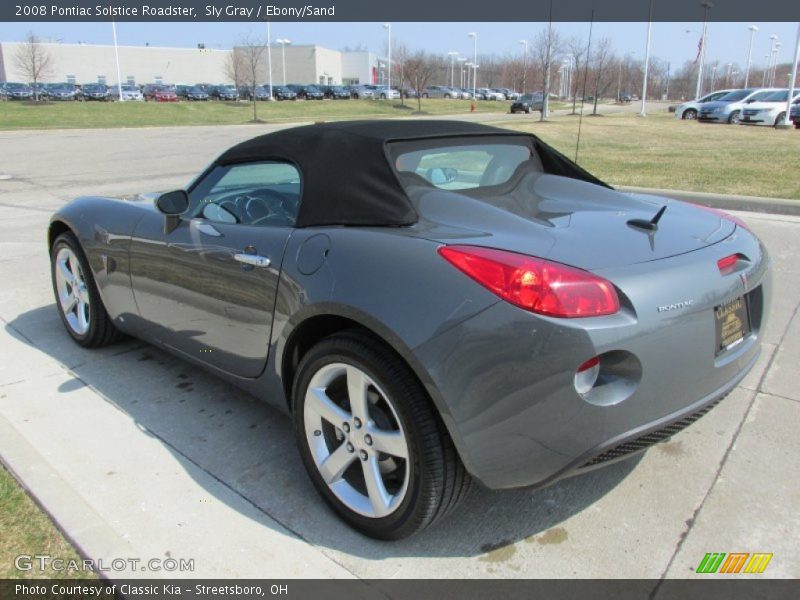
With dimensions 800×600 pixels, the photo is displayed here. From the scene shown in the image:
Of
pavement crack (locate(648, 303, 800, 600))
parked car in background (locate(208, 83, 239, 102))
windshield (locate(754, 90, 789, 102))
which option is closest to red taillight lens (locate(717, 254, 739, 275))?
pavement crack (locate(648, 303, 800, 600))

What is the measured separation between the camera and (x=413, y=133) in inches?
112

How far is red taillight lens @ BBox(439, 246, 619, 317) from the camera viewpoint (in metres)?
1.93

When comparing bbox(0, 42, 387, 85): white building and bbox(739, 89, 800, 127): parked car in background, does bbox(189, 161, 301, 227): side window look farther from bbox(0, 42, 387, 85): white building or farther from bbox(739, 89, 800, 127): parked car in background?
bbox(0, 42, 387, 85): white building

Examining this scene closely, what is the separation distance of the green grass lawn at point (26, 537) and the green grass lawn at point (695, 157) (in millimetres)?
9124

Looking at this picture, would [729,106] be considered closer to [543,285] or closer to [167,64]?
[543,285]

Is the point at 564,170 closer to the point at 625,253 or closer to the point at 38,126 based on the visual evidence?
the point at 625,253

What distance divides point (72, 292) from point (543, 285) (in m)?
3.48

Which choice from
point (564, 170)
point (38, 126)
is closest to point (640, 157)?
point (564, 170)

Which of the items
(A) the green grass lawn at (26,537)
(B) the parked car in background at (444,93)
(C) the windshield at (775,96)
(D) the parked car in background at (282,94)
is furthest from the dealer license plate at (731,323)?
(B) the parked car in background at (444,93)

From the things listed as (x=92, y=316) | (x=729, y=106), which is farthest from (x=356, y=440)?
(x=729, y=106)

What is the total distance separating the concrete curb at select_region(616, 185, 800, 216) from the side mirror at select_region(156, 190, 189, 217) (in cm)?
562

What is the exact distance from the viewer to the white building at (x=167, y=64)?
261 feet

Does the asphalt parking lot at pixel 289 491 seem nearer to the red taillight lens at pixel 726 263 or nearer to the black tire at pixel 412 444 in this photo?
the black tire at pixel 412 444

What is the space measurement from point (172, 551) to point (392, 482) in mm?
833
